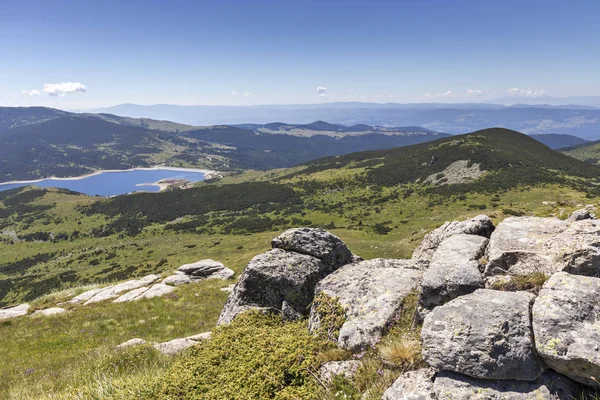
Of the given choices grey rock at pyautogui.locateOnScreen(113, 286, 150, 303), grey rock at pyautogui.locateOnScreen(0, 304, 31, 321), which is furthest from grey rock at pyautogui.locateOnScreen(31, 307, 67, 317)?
grey rock at pyautogui.locateOnScreen(113, 286, 150, 303)

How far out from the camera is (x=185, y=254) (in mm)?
118500

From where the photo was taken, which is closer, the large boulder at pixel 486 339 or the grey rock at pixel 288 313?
the large boulder at pixel 486 339

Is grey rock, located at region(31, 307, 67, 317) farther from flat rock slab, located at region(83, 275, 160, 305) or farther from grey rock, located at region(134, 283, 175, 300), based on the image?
grey rock, located at region(134, 283, 175, 300)

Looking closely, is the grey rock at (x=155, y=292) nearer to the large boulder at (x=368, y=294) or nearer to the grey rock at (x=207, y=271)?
the grey rock at (x=207, y=271)

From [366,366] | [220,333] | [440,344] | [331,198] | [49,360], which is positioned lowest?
[331,198]

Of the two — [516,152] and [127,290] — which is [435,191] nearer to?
[516,152]

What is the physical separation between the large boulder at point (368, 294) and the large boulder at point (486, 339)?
2221 millimetres

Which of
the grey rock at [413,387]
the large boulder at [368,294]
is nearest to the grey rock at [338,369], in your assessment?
the large boulder at [368,294]

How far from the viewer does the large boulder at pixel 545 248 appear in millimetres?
6723

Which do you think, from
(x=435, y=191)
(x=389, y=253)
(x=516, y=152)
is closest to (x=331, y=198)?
(x=435, y=191)

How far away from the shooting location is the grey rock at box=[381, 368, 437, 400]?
5707 millimetres

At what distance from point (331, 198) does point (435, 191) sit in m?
61.8

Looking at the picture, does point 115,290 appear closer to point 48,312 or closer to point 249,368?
point 48,312

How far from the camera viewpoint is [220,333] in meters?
10.2
